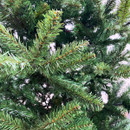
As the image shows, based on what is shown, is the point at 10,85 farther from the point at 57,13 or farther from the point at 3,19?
the point at 57,13

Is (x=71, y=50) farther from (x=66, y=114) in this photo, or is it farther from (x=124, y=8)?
(x=124, y=8)

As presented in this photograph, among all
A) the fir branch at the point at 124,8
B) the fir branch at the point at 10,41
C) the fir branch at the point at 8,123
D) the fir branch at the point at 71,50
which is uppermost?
the fir branch at the point at 124,8

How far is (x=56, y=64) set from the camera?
0.93 feet

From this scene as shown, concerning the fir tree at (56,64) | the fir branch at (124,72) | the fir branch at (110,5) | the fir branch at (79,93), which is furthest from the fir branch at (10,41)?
the fir branch at (110,5)

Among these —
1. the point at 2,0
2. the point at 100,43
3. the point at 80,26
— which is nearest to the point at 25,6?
the point at 2,0

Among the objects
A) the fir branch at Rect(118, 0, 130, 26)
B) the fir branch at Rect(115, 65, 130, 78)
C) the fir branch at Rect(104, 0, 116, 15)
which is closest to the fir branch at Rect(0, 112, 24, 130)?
the fir branch at Rect(115, 65, 130, 78)

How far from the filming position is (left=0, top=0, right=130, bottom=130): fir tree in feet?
0.86

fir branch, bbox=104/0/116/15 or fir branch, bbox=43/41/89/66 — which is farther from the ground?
fir branch, bbox=104/0/116/15

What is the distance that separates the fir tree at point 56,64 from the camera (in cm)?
26

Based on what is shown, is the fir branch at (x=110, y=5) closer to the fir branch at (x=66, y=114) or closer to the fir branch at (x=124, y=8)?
the fir branch at (x=124, y=8)

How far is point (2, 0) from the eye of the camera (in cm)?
38

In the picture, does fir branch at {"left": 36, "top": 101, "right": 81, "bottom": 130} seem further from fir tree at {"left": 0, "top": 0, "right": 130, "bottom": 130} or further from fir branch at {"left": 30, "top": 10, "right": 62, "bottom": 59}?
fir branch at {"left": 30, "top": 10, "right": 62, "bottom": 59}

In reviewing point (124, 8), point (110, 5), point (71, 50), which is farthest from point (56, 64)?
point (110, 5)

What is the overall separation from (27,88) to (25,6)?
0.24 m
